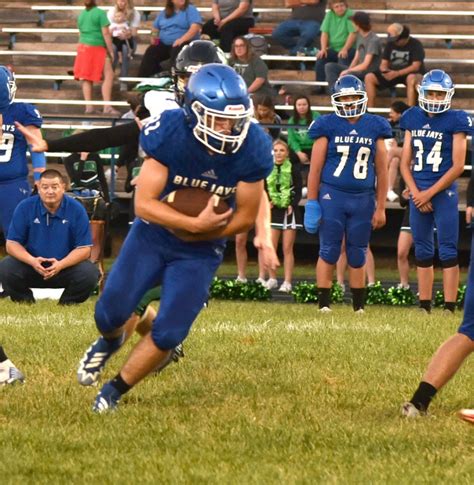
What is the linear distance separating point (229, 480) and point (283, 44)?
50.7ft

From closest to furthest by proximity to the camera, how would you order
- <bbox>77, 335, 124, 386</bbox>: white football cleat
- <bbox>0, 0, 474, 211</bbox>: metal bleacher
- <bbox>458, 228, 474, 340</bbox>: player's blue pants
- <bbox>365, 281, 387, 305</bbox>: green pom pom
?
<bbox>458, 228, 474, 340</bbox>: player's blue pants → <bbox>77, 335, 124, 386</bbox>: white football cleat → <bbox>365, 281, 387, 305</bbox>: green pom pom → <bbox>0, 0, 474, 211</bbox>: metal bleacher

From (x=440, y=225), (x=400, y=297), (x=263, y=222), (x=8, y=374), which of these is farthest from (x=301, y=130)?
(x=263, y=222)

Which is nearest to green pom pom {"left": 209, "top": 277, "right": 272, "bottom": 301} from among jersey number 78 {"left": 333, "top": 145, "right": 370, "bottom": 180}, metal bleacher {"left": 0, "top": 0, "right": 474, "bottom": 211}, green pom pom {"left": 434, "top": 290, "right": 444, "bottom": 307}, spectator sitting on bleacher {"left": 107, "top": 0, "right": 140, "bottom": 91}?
green pom pom {"left": 434, "top": 290, "right": 444, "bottom": 307}

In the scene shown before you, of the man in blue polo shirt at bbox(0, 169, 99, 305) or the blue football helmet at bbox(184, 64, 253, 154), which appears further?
the man in blue polo shirt at bbox(0, 169, 99, 305)

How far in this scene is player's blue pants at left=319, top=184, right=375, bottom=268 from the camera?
11.5 metres

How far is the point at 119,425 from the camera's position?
619 cm

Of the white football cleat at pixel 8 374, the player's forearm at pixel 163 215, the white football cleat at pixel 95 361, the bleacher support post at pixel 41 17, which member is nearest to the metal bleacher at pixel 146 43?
the bleacher support post at pixel 41 17

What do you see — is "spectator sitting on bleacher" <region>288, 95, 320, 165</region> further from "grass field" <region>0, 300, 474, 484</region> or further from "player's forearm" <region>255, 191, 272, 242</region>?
"player's forearm" <region>255, 191, 272, 242</region>

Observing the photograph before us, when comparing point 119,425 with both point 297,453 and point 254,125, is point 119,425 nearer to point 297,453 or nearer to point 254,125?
point 297,453

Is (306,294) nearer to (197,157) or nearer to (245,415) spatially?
(245,415)

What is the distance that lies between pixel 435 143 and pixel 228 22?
25.7 ft

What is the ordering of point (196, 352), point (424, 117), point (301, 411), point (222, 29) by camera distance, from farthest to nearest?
point (222, 29) → point (424, 117) → point (196, 352) → point (301, 411)

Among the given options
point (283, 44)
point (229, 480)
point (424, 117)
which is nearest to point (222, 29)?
point (283, 44)

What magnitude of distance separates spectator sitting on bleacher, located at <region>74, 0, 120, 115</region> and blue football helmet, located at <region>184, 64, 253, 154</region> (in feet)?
43.2
